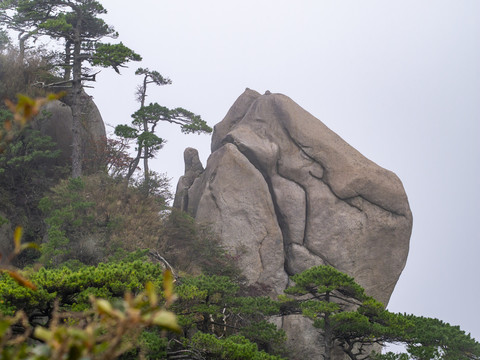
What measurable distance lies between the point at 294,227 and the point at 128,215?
6.09m

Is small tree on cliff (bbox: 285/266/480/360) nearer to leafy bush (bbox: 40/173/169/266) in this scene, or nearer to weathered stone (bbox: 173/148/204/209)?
leafy bush (bbox: 40/173/169/266)

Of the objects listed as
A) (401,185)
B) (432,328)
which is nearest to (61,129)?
(401,185)

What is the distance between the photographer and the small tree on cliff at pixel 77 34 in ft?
56.4

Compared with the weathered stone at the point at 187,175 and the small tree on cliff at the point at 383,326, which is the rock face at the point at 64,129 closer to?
the weathered stone at the point at 187,175

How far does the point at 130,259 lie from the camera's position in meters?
11.5

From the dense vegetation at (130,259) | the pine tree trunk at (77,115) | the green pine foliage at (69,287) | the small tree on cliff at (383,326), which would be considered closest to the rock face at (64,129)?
the dense vegetation at (130,259)

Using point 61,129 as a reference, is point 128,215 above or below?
below

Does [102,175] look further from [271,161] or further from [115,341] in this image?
[115,341]

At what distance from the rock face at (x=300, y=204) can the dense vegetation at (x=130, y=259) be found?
1.48m

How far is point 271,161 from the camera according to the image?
19.6m

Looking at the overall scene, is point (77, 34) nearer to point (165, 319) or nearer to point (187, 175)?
point (187, 175)

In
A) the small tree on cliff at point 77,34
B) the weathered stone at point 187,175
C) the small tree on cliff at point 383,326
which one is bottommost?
the small tree on cliff at point 383,326

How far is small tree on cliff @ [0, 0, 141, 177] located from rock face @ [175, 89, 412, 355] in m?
4.85

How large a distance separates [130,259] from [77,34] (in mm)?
10472
